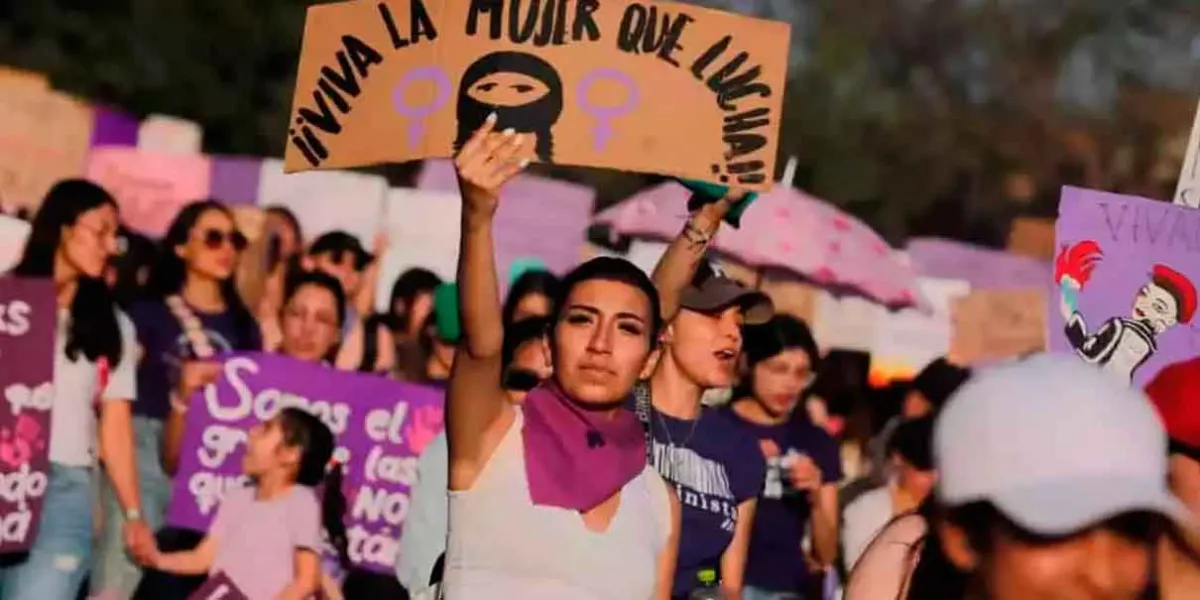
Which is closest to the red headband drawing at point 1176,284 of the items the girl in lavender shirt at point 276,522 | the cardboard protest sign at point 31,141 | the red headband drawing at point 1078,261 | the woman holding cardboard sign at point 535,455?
the red headband drawing at point 1078,261

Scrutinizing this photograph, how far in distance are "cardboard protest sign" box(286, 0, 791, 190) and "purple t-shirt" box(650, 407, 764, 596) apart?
0.66 m

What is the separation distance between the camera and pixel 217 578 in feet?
22.9

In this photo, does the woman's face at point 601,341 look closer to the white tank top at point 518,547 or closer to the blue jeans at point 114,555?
the white tank top at point 518,547

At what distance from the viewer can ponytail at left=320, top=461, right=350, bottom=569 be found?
25.0ft

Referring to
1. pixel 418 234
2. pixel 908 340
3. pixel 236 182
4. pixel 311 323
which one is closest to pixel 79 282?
pixel 311 323

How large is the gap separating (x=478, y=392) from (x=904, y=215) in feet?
118

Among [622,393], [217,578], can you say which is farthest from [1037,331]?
[622,393]

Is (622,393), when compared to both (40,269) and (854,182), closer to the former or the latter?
(40,269)

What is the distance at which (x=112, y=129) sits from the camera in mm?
11812

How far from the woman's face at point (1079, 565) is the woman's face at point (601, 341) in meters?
1.82

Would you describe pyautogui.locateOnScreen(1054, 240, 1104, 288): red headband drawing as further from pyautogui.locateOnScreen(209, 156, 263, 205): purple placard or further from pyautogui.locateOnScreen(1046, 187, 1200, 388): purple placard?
pyautogui.locateOnScreen(209, 156, 263, 205): purple placard

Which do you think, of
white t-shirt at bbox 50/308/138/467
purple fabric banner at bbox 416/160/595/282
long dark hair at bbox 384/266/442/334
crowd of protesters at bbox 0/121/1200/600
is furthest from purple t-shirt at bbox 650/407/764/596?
purple fabric banner at bbox 416/160/595/282

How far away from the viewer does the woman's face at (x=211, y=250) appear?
853 cm

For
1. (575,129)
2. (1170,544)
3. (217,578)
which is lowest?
(217,578)
